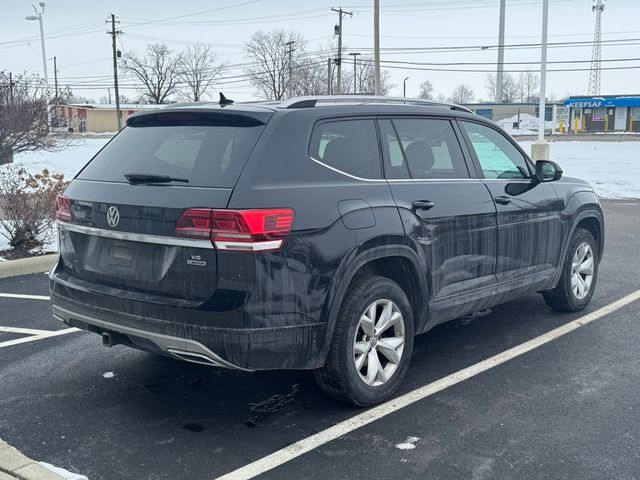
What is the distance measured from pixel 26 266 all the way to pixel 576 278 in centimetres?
611

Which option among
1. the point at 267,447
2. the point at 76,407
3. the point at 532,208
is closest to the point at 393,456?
the point at 267,447

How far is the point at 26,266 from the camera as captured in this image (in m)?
8.21

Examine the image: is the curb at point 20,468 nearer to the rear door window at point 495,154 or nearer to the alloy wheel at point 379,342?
the alloy wheel at point 379,342

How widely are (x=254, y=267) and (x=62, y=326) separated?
10.7 ft

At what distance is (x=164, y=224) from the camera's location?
375cm

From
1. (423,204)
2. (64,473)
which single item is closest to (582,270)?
(423,204)

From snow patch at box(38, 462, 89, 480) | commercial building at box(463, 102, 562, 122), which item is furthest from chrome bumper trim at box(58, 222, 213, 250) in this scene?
commercial building at box(463, 102, 562, 122)

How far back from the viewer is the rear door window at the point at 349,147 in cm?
412

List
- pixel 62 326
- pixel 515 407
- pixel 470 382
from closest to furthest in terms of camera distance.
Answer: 1. pixel 515 407
2. pixel 470 382
3. pixel 62 326

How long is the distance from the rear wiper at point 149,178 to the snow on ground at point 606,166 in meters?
15.3

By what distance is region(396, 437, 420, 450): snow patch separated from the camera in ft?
12.3

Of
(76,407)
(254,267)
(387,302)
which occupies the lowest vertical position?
(76,407)

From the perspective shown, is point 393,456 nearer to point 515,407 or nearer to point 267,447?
point 267,447

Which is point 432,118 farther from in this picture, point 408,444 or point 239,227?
point 408,444
